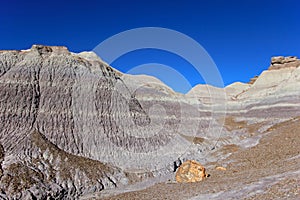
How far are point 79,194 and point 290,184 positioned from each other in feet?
51.8

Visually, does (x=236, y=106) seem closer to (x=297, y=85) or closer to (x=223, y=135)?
(x=297, y=85)

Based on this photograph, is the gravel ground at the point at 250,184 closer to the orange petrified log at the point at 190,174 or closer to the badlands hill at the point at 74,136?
the badlands hill at the point at 74,136

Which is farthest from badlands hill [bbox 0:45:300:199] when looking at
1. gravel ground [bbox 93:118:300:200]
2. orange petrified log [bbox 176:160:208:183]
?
orange petrified log [bbox 176:160:208:183]

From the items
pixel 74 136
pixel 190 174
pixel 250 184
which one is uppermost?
pixel 74 136

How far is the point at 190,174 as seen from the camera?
2681 centimetres

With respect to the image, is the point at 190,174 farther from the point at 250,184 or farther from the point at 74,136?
the point at 74,136

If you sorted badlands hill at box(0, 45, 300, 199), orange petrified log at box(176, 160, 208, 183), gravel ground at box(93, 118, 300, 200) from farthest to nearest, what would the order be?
orange petrified log at box(176, 160, 208, 183), badlands hill at box(0, 45, 300, 199), gravel ground at box(93, 118, 300, 200)

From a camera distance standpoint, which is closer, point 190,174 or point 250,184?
point 250,184

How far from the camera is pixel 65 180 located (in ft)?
79.2

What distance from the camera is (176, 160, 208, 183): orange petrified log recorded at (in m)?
26.5

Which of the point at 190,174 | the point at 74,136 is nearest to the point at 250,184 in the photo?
the point at 190,174

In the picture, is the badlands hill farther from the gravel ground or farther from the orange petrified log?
the orange petrified log

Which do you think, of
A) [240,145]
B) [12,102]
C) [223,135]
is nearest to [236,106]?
[223,135]

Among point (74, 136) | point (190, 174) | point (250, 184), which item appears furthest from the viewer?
point (74, 136)
